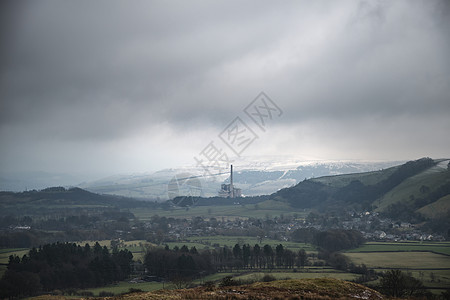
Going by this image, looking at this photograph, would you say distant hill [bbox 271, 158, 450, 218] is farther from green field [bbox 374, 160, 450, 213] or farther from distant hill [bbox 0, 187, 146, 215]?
distant hill [bbox 0, 187, 146, 215]

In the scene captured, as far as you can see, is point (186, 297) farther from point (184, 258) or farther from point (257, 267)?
point (257, 267)

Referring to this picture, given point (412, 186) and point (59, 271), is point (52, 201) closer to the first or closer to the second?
point (59, 271)

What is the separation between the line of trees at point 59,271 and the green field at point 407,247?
50533mm

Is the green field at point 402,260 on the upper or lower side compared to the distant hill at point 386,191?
lower

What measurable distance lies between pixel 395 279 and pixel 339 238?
166 feet

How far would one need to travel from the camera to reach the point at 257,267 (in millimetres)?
63781

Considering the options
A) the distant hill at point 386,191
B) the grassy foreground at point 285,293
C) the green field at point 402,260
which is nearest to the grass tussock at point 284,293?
the grassy foreground at point 285,293

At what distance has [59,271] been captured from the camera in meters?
57.5

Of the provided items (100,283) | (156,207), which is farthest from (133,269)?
(156,207)

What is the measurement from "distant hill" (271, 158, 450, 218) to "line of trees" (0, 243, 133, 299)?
304ft

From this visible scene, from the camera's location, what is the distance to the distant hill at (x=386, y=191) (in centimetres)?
11919

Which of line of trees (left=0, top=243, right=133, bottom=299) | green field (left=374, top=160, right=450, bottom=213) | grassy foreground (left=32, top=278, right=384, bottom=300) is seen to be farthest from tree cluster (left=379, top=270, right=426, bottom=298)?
green field (left=374, top=160, right=450, bottom=213)

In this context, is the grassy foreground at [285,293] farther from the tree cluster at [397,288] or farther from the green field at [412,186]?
the green field at [412,186]

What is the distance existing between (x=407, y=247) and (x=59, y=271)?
70.9 metres
